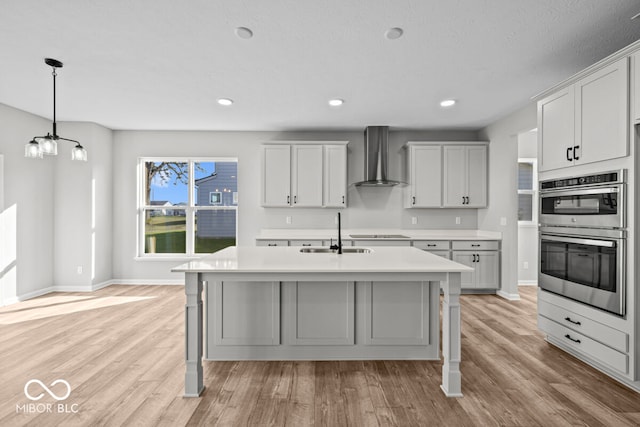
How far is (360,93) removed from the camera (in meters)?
3.79

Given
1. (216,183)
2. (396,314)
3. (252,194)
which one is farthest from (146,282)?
(396,314)

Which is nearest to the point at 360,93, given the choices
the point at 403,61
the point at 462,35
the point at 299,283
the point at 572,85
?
the point at 403,61

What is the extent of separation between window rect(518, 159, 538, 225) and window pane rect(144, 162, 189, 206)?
18.5 ft

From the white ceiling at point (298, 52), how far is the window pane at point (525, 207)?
76.8 inches

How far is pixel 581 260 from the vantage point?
2.63m

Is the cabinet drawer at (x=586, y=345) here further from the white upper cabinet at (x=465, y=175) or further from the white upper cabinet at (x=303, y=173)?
the white upper cabinet at (x=303, y=173)

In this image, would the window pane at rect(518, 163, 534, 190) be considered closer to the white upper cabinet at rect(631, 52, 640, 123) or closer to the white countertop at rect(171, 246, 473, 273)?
the white upper cabinet at rect(631, 52, 640, 123)

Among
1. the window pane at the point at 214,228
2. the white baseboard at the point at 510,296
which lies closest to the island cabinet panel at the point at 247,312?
the window pane at the point at 214,228

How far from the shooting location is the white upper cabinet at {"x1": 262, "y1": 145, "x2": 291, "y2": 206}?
518 centimetres

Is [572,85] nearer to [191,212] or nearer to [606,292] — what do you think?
[606,292]

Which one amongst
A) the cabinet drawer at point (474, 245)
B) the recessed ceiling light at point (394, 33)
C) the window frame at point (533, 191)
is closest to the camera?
the recessed ceiling light at point (394, 33)

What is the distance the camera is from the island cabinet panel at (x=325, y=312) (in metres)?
2.72

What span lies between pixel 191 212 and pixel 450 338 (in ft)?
15.5

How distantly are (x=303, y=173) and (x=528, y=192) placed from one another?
379 centimetres
